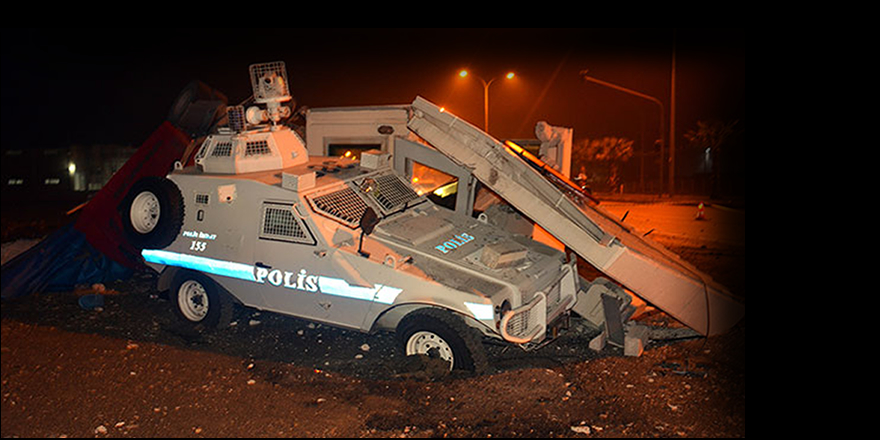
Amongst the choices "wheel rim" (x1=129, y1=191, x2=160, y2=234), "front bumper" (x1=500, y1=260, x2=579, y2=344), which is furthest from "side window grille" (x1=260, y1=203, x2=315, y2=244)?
"front bumper" (x1=500, y1=260, x2=579, y2=344)

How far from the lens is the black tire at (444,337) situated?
592 centimetres

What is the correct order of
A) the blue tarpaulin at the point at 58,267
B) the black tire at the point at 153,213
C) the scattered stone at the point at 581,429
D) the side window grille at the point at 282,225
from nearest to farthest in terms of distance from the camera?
the scattered stone at the point at 581,429
the side window grille at the point at 282,225
the black tire at the point at 153,213
the blue tarpaulin at the point at 58,267

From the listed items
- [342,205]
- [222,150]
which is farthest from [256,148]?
[342,205]

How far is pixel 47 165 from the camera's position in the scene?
27250mm

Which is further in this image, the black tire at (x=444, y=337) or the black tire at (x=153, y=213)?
the black tire at (x=153, y=213)

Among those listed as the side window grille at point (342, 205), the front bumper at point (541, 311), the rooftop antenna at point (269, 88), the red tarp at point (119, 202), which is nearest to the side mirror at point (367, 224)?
the side window grille at point (342, 205)

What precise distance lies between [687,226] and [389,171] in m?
8.89

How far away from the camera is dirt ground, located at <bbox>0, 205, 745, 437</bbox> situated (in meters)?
5.20

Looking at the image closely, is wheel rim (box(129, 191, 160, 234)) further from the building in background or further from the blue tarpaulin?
the building in background

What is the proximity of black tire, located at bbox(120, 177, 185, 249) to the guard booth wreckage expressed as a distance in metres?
0.02

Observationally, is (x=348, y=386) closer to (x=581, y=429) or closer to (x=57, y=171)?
(x=581, y=429)

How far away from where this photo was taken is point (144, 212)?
7625mm

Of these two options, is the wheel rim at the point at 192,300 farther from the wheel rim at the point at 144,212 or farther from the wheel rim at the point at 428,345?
→ the wheel rim at the point at 428,345

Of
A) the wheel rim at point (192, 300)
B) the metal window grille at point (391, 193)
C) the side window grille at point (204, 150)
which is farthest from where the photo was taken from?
the side window grille at point (204, 150)
